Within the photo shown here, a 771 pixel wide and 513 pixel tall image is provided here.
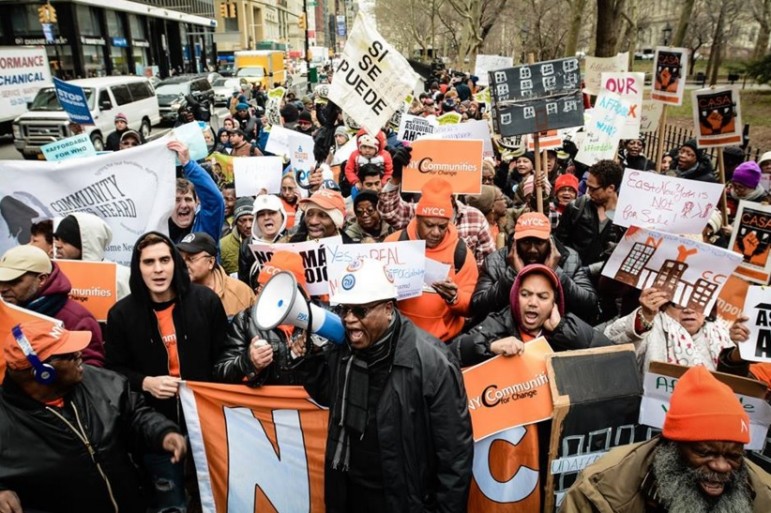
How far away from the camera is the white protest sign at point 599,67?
33.0 feet

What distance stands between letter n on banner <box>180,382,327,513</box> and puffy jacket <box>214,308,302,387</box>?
9cm

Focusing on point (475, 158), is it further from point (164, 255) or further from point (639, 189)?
point (164, 255)

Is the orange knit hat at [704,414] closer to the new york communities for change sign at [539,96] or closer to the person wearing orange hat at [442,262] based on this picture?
the person wearing orange hat at [442,262]

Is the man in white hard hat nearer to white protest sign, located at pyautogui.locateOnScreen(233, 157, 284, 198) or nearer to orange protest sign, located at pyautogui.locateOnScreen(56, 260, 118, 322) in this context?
orange protest sign, located at pyautogui.locateOnScreen(56, 260, 118, 322)

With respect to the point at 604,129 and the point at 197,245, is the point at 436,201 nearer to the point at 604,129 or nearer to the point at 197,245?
the point at 197,245

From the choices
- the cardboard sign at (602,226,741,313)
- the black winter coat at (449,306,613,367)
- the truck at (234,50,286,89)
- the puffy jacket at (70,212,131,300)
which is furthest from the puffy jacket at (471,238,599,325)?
the truck at (234,50,286,89)

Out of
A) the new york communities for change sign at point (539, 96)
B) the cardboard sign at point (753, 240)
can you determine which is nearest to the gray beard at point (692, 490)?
the cardboard sign at point (753, 240)

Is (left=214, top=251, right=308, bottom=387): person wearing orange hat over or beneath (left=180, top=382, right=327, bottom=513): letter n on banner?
over

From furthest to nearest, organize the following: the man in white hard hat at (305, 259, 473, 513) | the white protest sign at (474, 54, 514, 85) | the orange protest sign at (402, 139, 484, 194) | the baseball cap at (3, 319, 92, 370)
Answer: the white protest sign at (474, 54, 514, 85) < the orange protest sign at (402, 139, 484, 194) < the man in white hard hat at (305, 259, 473, 513) < the baseball cap at (3, 319, 92, 370)

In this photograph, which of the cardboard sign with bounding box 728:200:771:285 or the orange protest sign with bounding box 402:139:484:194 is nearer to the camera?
the cardboard sign with bounding box 728:200:771:285

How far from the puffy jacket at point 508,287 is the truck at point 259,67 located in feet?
108

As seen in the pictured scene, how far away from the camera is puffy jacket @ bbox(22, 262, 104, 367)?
3107mm

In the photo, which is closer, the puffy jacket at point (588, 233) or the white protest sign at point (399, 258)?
the white protest sign at point (399, 258)

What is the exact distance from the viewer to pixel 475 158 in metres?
5.13
